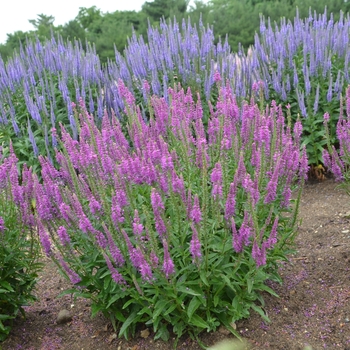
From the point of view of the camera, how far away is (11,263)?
396cm

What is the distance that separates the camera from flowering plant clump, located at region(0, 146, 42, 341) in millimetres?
3787

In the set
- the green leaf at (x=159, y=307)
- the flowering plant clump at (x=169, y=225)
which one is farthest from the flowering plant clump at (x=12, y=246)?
the green leaf at (x=159, y=307)

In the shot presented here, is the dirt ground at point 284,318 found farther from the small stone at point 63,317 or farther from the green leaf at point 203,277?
the green leaf at point 203,277

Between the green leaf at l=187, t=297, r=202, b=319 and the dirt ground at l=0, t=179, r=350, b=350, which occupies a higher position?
the green leaf at l=187, t=297, r=202, b=319

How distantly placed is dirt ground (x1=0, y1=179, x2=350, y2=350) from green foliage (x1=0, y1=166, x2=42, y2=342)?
25 cm

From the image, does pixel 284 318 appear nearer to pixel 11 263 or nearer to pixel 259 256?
pixel 259 256

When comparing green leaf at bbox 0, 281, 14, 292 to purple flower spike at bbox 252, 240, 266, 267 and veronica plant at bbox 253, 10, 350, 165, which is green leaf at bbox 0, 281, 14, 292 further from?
veronica plant at bbox 253, 10, 350, 165

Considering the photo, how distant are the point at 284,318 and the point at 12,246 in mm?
2201

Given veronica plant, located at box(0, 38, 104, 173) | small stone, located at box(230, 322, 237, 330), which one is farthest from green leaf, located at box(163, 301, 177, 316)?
veronica plant, located at box(0, 38, 104, 173)

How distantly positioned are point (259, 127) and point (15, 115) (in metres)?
4.76

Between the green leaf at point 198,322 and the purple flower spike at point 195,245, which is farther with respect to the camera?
the green leaf at point 198,322

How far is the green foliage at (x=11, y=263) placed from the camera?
151 inches

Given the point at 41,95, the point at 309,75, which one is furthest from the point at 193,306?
the point at 41,95

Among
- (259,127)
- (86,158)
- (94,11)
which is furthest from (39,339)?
(94,11)
